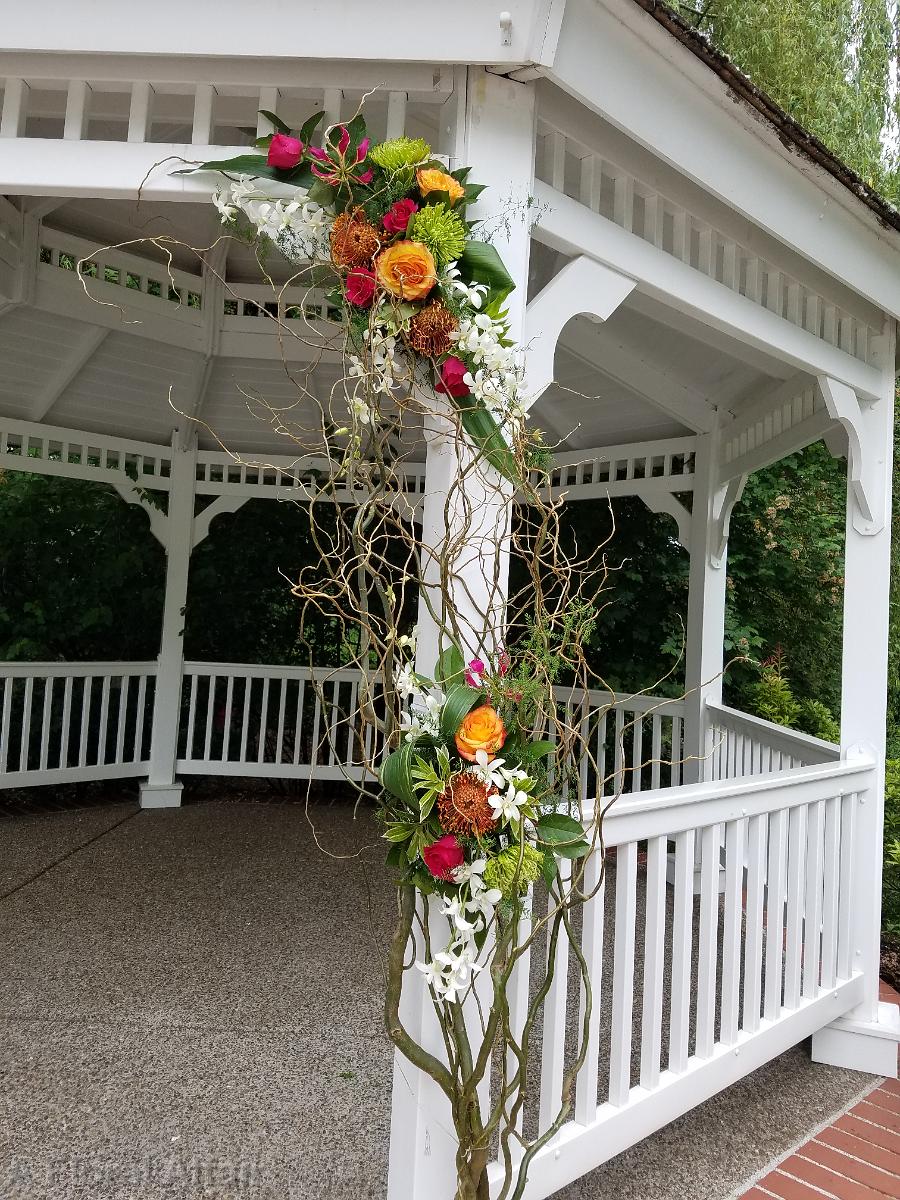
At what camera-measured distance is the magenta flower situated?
170 centimetres

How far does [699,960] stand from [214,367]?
14.5ft

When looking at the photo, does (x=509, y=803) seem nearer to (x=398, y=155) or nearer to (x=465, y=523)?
(x=465, y=523)

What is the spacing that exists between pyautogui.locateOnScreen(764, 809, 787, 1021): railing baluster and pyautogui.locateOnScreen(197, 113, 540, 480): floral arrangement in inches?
65.3

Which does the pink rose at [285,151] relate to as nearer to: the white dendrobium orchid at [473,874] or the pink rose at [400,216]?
the pink rose at [400,216]

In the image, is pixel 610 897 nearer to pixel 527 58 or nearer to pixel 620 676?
pixel 620 676

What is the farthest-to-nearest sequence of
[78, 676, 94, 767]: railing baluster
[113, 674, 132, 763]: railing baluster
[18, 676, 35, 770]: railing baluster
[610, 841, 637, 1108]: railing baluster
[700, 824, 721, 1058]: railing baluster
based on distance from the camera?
[113, 674, 132, 763]: railing baluster, [78, 676, 94, 767]: railing baluster, [18, 676, 35, 770]: railing baluster, [700, 824, 721, 1058]: railing baluster, [610, 841, 637, 1108]: railing baluster

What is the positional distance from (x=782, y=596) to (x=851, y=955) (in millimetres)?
4667

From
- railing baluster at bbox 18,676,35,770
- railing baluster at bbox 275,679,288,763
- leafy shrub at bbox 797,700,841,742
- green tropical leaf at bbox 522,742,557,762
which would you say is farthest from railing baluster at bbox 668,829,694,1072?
leafy shrub at bbox 797,700,841,742

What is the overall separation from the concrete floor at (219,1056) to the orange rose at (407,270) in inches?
79.7

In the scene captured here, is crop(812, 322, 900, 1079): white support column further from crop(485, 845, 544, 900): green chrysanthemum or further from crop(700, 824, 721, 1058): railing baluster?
crop(485, 845, 544, 900): green chrysanthemum

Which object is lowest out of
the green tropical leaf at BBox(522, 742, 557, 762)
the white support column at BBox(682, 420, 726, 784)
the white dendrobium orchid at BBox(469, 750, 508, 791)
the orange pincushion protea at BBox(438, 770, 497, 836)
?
the orange pincushion protea at BBox(438, 770, 497, 836)

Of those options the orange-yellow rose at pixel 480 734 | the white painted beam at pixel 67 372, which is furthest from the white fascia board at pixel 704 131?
the white painted beam at pixel 67 372

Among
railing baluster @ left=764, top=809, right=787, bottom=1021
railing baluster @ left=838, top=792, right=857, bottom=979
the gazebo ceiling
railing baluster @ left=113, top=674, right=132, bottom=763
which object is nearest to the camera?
railing baluster @ left=764, top=809, right=787, bottom=1021

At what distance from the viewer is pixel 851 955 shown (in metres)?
3.15
